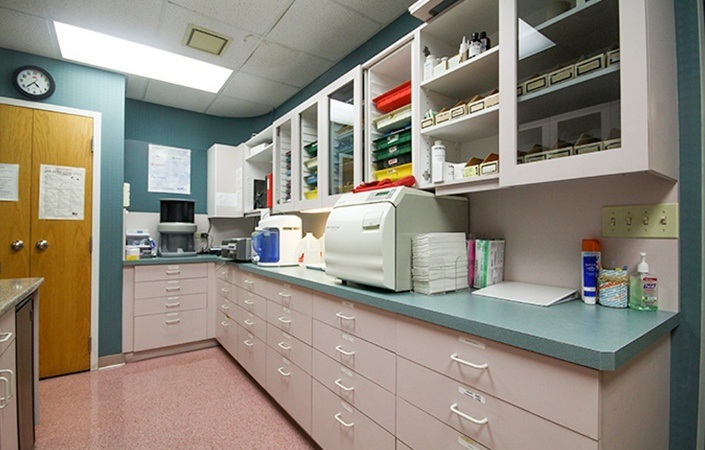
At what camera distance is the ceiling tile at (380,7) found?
81.5 inches

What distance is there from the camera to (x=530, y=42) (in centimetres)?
122

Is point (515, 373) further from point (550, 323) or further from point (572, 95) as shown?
point (572, 95)

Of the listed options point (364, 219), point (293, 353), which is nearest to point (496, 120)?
point (364, 219)

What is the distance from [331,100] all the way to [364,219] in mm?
1236

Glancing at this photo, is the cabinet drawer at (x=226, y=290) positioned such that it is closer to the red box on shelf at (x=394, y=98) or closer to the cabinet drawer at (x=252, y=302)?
the cabinet drawer at (x=252, y=302)

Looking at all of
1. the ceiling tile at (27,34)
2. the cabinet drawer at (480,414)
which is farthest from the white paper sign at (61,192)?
the cabinet drawer at (480,414)

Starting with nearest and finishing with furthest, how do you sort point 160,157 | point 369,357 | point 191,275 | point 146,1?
1. point 369,357
2. point 146,1
3. point 191,275
4. point 160,157

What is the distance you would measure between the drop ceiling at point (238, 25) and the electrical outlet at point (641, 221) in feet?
5.59

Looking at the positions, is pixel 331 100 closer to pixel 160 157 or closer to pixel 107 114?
pixel 107 114

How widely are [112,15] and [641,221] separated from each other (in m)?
3.10

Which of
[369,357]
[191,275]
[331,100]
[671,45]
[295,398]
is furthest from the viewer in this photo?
[191,275]

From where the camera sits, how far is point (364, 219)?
57.7 inches

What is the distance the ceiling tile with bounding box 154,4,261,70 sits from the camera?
7.18 ft

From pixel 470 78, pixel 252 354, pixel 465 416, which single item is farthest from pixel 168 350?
pixel 470 78
